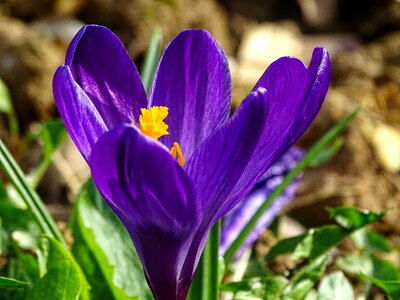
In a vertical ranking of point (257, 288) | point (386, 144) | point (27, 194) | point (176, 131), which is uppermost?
point (176, 131)

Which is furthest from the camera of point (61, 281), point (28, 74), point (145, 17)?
point (145, 17)

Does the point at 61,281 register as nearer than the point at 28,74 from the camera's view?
Yes

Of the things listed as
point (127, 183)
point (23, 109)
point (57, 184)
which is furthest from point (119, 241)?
point (23, 109)

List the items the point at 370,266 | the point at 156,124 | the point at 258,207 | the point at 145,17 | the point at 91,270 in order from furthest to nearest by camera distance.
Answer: the point at 145,17 → the point at 258,207 → the point at 370,266 → the point at 91,270 → the point at 156,124

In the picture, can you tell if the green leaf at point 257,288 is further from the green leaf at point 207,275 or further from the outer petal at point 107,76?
the outer petal at point 107,76

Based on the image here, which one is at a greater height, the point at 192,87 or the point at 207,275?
the point at 192,87

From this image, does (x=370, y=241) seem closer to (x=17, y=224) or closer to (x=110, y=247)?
(x=110, y=247)

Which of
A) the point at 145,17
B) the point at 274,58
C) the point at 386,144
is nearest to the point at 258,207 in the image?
the point at 386,144
